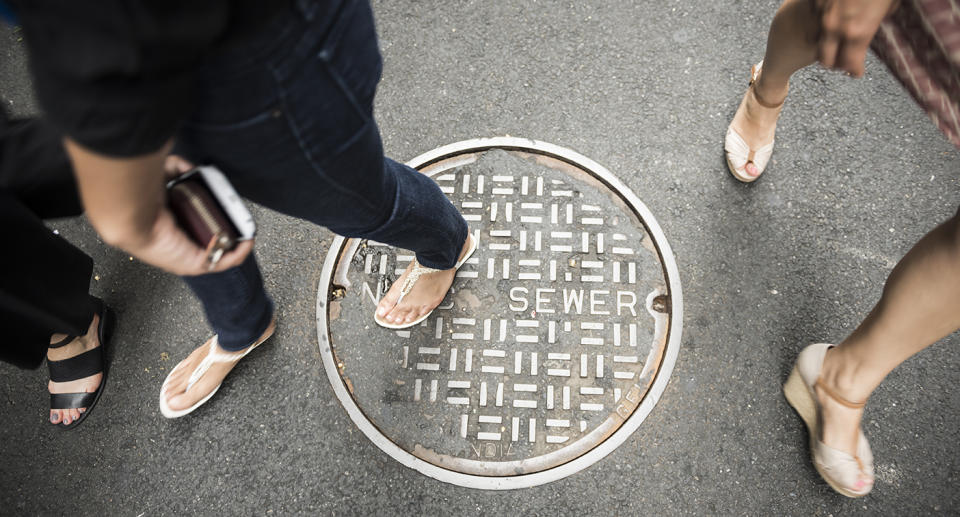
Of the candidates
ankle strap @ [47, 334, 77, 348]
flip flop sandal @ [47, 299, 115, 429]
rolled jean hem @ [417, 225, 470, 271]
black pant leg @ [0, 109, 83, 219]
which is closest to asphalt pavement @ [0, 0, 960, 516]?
flip flop sandal @ [47, 299, 115, 429]

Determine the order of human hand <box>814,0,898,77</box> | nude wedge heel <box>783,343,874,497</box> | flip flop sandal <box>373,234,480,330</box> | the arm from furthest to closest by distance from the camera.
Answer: flip flop sandal <box>373,234,480,330</box> → nude wedge heel <box>783,343,874,497</box> → human hand <box>814,0,898,77</box> → the arm

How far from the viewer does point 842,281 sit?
1.64 meters

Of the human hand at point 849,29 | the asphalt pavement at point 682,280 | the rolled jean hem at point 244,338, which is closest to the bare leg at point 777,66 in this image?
the asphalt pavement at point 682,280

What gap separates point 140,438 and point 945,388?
2229 mm

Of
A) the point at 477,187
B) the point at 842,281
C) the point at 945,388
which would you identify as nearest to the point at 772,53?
the point at 842,281

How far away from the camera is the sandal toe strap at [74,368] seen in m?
1.59

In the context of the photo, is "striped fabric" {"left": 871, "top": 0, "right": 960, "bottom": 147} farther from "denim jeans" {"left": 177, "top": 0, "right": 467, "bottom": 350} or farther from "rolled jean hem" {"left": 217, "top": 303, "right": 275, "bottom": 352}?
"rolled jean hem" {"left": 217, "top": 303, "right": 275, "bottom": 352}

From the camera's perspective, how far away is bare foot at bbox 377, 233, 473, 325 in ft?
5.22

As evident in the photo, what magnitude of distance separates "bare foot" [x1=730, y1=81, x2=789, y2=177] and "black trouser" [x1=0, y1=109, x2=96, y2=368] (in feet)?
5.60

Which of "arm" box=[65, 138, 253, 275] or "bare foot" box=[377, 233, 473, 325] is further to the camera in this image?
"bare foot" box=[377, 233, 473, 325]

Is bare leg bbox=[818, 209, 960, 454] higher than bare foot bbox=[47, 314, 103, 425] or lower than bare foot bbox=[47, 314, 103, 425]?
higher

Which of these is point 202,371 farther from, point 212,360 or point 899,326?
point 899,326

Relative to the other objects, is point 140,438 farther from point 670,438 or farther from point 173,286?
point 670,438

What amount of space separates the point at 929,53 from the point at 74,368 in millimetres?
2121
